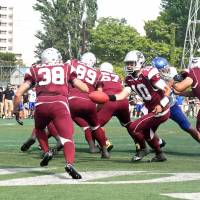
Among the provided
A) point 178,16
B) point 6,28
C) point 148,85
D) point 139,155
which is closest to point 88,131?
point 139,155

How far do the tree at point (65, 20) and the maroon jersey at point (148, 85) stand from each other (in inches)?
2527

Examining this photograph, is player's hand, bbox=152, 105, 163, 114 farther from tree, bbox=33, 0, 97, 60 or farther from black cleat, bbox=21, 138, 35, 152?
tree, bbox=33, 0, 97, 60

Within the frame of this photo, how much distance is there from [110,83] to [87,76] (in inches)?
40.1

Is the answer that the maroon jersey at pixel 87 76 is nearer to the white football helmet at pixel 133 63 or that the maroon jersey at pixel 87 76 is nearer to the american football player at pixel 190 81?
the white football helmet at pixel 133 63

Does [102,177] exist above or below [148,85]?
below

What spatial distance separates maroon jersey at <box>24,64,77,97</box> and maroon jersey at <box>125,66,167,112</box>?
6.05 feet

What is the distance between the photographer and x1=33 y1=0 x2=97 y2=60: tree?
248 ft

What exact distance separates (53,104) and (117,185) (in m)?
1.80

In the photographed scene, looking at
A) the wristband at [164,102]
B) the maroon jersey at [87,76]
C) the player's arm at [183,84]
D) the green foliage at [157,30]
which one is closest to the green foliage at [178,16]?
the green foliage at [157,30]

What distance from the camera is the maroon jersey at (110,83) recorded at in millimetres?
13180

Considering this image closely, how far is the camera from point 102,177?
9.01m

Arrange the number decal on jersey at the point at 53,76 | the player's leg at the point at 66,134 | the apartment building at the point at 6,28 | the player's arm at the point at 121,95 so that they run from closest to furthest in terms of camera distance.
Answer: the player's leg at the point at 66,134 → the number decal on jersey at the point at 53,76 → the player's arm at the point at 121,95 → the apartment building at the point at 6,28

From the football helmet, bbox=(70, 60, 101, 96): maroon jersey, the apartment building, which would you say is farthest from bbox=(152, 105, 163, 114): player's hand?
the apartment building

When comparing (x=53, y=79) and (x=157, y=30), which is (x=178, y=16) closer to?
(x=157, y=30)
